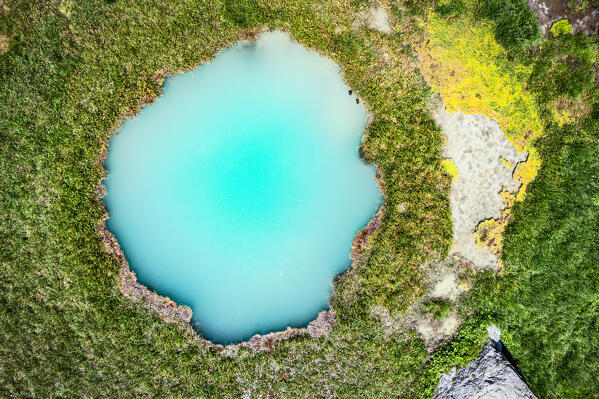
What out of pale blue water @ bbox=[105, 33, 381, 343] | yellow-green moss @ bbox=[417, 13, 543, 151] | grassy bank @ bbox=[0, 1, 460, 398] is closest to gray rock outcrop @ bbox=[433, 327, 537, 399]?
grassy bank @ bbox=[0, 1, 460, 398]

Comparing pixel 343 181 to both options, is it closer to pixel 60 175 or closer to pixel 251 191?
pixel 251 191

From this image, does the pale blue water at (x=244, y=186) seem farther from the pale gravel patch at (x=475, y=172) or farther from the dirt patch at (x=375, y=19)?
the pale gravel patch at (x=475, y=172)

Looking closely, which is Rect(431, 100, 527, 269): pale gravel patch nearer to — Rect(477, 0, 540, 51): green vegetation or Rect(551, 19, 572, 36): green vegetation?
Rect(477, 0, 540, 51): green vegetation

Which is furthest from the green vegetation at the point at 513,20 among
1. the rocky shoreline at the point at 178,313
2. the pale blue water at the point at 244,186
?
the rocky shoreline at the point at 178,313

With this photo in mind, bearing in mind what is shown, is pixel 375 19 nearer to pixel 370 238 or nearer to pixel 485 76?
pixel 485 76

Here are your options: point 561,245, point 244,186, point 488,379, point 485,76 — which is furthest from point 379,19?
point 488,379

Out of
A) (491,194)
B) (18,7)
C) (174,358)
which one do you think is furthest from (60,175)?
(491,194)
